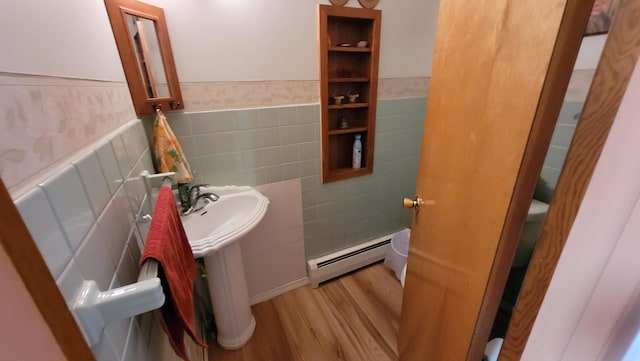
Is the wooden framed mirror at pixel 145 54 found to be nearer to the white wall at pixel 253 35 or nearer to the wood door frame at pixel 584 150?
the white wall at pixel 253 35

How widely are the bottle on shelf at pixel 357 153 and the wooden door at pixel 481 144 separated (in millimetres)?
755

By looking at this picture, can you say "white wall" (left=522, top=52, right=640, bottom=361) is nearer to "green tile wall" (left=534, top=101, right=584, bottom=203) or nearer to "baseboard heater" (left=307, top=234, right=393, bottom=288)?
"green tile wall" (left=534, top=101, right=584, bottom=203)

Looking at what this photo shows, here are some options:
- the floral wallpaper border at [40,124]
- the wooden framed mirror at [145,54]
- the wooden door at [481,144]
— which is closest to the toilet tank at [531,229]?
the wooden door at [481,144]

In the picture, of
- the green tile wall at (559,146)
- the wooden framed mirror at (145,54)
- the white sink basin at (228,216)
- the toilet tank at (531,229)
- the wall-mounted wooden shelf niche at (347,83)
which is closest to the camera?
the green tile wall at (559,146)

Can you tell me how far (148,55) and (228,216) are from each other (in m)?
0.82

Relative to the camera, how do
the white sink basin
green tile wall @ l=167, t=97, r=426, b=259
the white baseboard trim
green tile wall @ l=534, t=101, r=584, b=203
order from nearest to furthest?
green tile wall @ l=534, t=101, r=584, b=203, the white sink basin, green tile wall @ l=167, t=97, r=426, b=259, the white baseboard trim

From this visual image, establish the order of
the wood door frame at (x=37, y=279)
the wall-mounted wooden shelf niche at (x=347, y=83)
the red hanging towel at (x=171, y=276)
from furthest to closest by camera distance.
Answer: the wall-mounted wooden shelf niche at (x=347, y=83)
the red hanging towel at (x=171, y=276)
the wood door frame at (x=37, y=279)

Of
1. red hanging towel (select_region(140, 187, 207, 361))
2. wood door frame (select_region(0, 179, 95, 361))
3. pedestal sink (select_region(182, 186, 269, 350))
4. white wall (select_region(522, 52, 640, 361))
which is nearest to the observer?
wood door frame (select_region(0, 179, 95, 361))

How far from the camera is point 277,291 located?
5.78 feet

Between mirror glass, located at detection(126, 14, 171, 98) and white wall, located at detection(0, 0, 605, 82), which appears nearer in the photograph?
white wall, located at detection(0, 0, 605, 82)

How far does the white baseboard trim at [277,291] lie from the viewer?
66.9 inches

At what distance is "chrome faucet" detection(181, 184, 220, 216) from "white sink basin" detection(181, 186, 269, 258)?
0.02 m

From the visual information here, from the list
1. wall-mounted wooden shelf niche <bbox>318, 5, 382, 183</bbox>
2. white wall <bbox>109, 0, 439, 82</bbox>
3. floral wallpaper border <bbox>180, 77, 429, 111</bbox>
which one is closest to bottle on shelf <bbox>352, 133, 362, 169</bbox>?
wall-mounted wooden shelf niche <bbox>318, 5, 382, 183</bbox>

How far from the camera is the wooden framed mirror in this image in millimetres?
891
